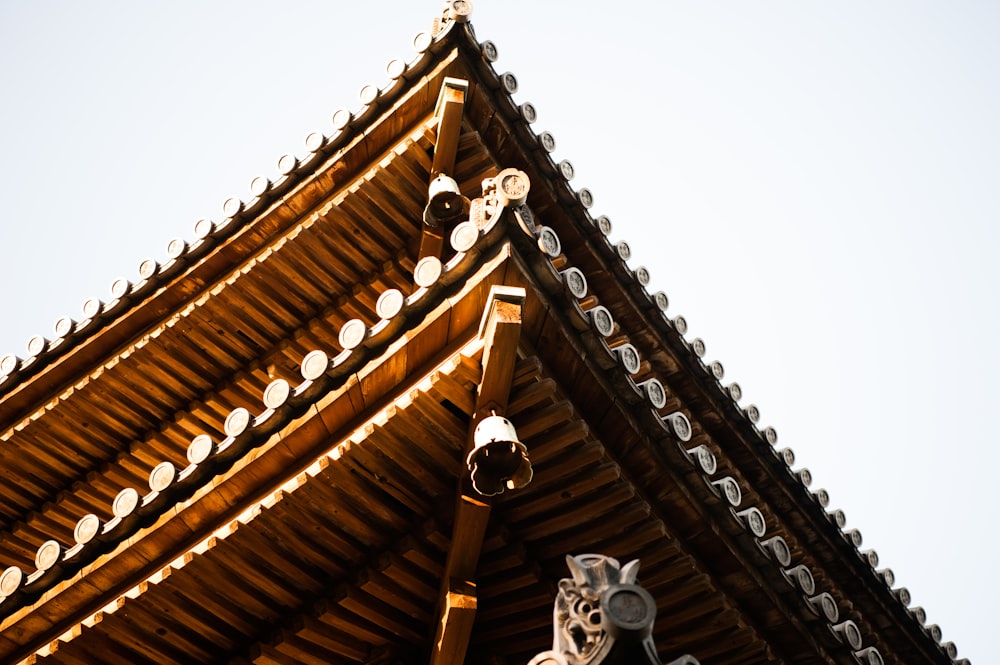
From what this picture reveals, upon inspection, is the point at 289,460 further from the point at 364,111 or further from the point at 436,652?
the point at 364,111

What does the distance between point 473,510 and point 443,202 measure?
4.40 meters

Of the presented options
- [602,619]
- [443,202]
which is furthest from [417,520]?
[443,202]

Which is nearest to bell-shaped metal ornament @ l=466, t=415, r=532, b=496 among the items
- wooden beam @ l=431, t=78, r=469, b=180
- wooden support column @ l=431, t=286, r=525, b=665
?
wooden support column @ l=431, t=286, r=525, b=665

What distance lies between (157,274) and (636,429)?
7098 millimetres

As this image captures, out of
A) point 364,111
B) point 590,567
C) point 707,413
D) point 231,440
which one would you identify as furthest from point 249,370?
point 590,567

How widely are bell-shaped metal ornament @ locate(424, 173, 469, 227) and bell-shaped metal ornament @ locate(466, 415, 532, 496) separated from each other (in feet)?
14.5

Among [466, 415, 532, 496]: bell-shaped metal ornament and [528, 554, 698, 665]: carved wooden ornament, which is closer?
[528, 554, 698, 665]: carved wooden ornament

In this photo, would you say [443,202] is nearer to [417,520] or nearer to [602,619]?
[417,520]

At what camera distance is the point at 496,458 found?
276 inches

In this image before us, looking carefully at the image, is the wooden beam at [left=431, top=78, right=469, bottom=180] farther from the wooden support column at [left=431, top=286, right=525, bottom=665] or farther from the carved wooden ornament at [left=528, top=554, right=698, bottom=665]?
the carved wooden ornament at [left=528, top=554, right=698, bottom=665]

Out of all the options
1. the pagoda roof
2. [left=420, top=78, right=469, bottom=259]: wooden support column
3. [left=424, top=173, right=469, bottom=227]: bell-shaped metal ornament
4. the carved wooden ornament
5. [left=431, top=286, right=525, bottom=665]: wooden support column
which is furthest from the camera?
[left=420, top=78, right=469, bottom=259]: wooden support column

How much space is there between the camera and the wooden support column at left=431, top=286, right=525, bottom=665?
7.29m

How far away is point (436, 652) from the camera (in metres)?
7.66

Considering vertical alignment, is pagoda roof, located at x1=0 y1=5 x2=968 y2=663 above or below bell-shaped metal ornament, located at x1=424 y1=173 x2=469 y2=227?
below
